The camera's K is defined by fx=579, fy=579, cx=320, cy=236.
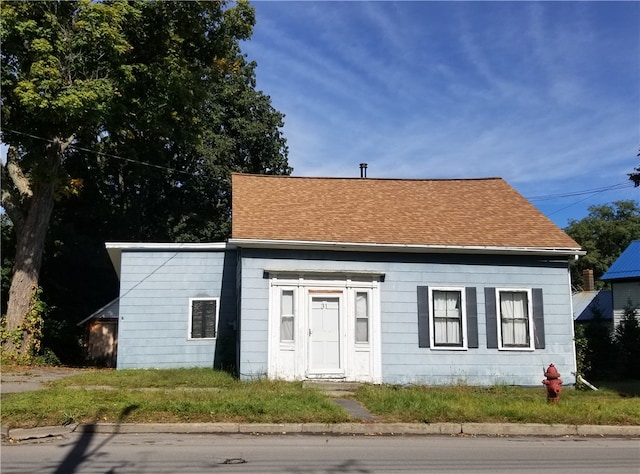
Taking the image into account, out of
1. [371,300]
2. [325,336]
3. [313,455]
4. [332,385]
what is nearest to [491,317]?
[371,300]

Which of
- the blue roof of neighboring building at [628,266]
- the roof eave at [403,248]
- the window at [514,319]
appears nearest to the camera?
the roof eave at [403,248]

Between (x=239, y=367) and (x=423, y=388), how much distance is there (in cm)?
433

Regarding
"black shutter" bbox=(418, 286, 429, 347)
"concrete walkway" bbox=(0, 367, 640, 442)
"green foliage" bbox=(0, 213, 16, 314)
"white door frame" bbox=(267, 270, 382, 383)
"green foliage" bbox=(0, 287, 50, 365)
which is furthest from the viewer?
"green foliage" bbox=(0, 213, 16, 314)

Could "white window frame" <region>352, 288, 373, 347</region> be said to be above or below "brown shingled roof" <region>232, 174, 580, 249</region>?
below

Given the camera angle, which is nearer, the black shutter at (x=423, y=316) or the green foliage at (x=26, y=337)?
the black shutter at (x=423, y=316)

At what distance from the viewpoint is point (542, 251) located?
579 inches

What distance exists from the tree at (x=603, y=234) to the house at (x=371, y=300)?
45138 mm

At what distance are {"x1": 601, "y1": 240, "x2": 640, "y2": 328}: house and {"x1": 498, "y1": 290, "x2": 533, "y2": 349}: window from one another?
14.0 meters

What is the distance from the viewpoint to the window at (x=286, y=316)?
13.8 meters

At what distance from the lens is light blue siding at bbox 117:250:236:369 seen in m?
16.3

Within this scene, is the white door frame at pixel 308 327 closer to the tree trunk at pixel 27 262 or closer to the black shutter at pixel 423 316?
the black shutter at pixel 423 316

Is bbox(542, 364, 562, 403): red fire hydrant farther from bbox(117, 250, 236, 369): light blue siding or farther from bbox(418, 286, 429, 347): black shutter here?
bbox(117, 250, 236, 369): light blue siding

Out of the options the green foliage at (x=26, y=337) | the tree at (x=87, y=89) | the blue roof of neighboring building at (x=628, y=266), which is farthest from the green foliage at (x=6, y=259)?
the blue roof of neighboring building at (x=628, y=266)

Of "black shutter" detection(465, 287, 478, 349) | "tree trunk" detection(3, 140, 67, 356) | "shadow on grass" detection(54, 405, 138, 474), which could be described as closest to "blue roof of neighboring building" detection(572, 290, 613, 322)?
"black shutter" detection(465, 287, 478, 349)
